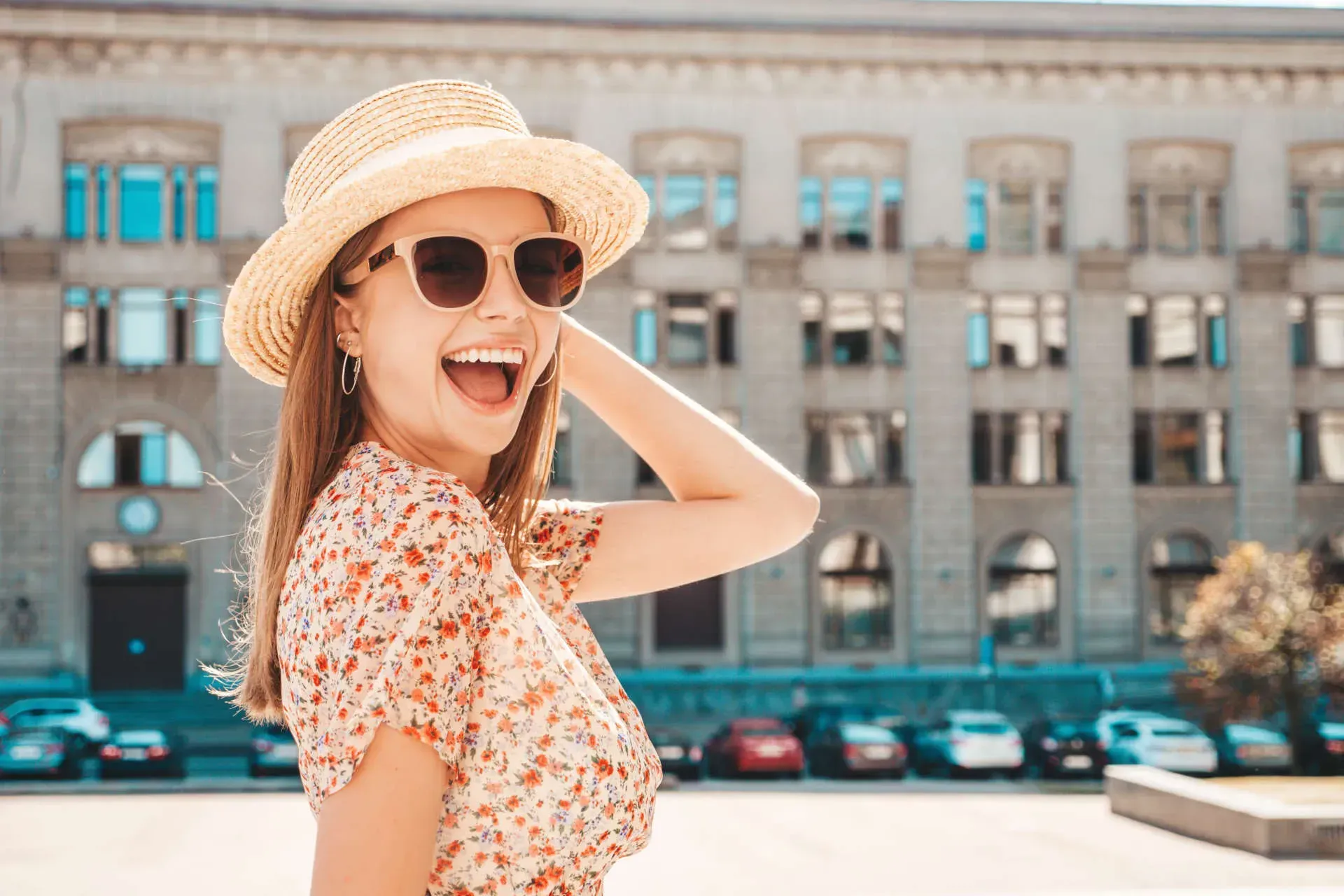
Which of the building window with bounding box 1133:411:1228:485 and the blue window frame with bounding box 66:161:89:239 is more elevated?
the blue window frame with bounding box 66:161:89:239

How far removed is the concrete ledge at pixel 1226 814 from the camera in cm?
A: 1650

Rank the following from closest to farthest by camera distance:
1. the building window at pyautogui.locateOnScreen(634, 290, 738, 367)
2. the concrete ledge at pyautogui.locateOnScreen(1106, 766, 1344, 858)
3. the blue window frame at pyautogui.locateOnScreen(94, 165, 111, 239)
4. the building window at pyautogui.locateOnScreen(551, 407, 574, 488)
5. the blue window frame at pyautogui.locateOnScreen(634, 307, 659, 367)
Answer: the concrete ledge at pyautogui.locateOnScreen(1106, 766, 1344, 858), the blue window frame at pyautogui.locateOnScreen(94, 165, 111, 239), the building window at pyautogui.locateOnScreen(551, 407, 574, 488), the blue window frame at pyautogui.locateOnScreen(634, 307, 659, 367), the building window at pyautogui.locateOnScreen(634, 290, 738, 367)

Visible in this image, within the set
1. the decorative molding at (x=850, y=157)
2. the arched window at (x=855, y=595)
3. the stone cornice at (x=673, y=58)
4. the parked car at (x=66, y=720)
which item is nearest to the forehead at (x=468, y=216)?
the parked car at (x=66, y=720)

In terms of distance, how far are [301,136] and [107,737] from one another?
16888 millimetres

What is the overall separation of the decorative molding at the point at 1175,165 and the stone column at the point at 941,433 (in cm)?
561

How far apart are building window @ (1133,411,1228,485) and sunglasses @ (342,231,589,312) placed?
40.2 m

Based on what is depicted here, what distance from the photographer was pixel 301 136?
3819 cm

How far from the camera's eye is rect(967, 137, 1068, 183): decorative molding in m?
40.3

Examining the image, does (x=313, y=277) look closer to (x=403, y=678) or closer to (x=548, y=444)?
(x=548, y=444)

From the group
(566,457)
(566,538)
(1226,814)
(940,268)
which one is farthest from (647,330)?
(566,538)

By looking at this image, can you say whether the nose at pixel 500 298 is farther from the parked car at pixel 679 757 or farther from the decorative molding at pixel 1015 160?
the decorative molding at pixel 1015 160

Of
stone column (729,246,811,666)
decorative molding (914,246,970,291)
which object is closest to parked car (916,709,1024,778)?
stone column (729,246,811,666)

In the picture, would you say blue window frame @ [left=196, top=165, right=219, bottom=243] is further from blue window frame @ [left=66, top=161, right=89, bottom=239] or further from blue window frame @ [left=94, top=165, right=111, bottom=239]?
blue window frame @ [left=66, top=161, right=89, bottom=239]

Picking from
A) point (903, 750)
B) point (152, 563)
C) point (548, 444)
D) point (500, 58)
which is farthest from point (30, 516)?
point (548, 444)
